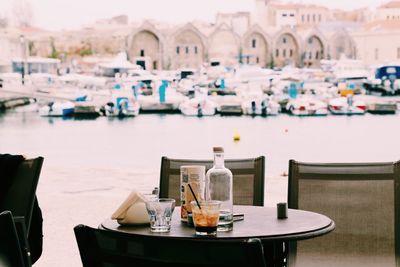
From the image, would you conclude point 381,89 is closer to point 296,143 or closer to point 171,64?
point 171,64

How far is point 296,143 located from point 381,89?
512cm

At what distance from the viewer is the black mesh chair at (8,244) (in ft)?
4.61

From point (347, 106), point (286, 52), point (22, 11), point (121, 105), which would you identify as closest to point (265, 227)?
point (286, 52)

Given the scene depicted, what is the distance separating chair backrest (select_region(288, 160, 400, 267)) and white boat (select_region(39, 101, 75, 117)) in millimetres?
11958

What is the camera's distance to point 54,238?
381 cm

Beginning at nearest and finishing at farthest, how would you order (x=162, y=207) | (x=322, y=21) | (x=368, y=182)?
(x=162, y=207)
(x=368, y=182)
(x=322, y=21)

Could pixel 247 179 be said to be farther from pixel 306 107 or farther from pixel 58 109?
pixel 58 109

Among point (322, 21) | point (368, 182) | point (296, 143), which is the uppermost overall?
point (322, 21)

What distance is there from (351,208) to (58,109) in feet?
40.7

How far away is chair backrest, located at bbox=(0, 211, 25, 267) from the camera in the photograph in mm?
1404

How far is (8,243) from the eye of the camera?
141 centimetres

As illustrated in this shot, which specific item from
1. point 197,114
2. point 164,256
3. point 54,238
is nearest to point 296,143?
point 197,114

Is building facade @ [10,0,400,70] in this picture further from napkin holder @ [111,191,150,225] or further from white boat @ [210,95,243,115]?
napkin holder @ [111,191,150,225]

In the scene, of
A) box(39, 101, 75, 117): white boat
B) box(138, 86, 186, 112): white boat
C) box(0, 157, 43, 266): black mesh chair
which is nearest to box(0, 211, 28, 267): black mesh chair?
box(0, 157, 43, 266): black mesh chair
